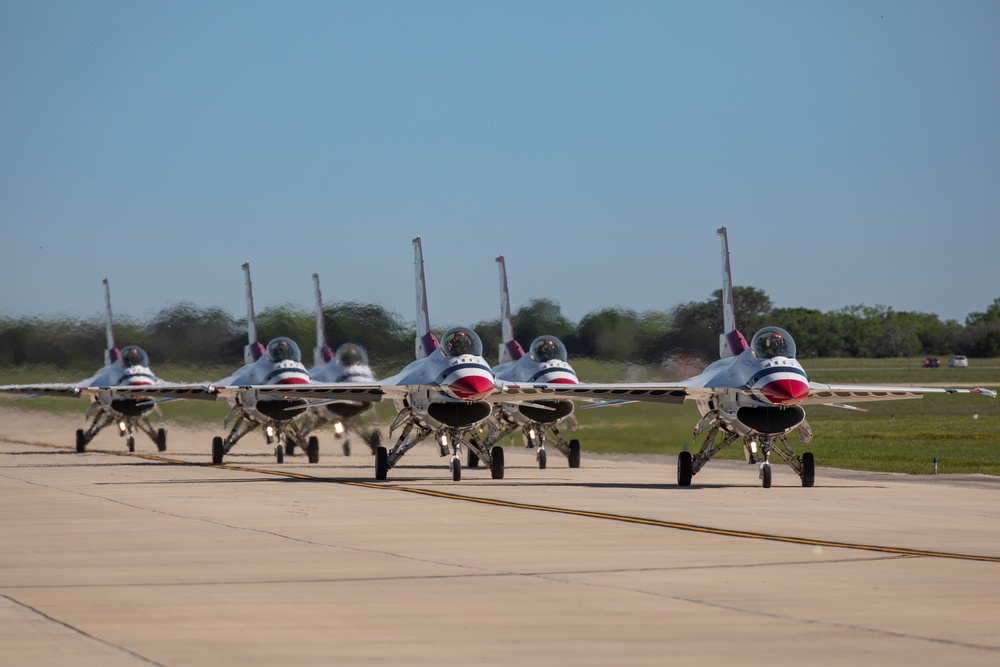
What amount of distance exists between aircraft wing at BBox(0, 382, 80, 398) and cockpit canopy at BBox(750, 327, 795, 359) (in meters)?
27.4

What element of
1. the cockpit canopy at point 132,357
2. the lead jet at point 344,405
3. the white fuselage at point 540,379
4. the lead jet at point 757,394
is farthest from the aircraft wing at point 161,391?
the lead jet at point 757,394

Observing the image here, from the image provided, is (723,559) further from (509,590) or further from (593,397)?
(593,397)

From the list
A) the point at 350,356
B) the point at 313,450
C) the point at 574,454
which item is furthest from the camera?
the point at 350,356

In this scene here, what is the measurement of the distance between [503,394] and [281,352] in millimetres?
11789

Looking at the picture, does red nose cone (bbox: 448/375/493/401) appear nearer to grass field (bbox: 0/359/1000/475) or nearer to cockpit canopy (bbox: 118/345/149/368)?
grass field (bbox: 0/359/1000/475)

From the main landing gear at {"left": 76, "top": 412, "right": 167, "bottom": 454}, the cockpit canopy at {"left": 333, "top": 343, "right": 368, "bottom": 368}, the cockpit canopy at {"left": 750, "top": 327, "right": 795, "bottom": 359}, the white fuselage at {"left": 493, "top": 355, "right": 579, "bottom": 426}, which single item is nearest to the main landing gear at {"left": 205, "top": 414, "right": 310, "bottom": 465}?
the cockpit canopy at {"left": 333, "top": 343, "right": 368, "bottom": 368}

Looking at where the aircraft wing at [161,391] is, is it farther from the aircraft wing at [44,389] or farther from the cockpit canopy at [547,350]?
the cockpit canopy at [547,350]

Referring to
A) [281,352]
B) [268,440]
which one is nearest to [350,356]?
[281,352]

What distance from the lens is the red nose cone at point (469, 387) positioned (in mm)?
32125

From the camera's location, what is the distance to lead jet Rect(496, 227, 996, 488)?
30.3m

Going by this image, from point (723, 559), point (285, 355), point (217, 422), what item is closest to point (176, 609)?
point (723, 559)

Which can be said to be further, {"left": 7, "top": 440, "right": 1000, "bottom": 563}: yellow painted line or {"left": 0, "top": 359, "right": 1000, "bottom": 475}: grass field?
{"left": 0, "top": 359, "right": 1000, "bottom": 475}: grass field

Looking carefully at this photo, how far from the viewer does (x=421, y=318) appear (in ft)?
125

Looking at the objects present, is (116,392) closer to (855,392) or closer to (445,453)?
(445,453)
